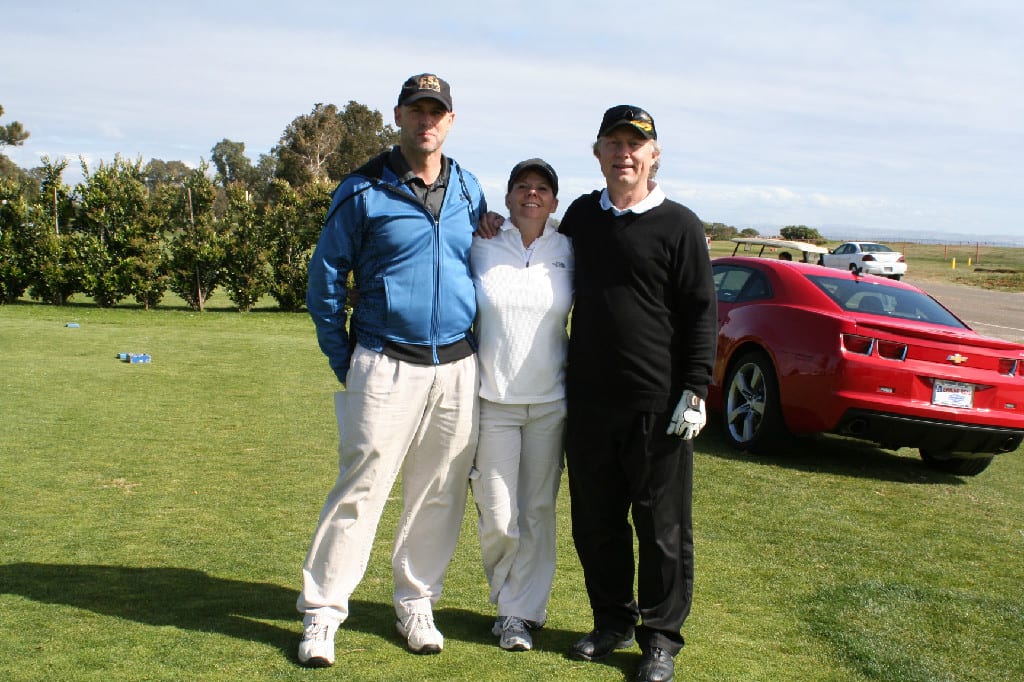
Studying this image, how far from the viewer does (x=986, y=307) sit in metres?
26.5

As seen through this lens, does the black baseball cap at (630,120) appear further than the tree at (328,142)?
No

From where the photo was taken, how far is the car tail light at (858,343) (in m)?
7.12

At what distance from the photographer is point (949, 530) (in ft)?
19.9

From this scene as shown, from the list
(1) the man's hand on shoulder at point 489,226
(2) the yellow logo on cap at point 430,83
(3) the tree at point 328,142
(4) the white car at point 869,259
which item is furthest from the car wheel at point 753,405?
(3) the tree at point 328,142

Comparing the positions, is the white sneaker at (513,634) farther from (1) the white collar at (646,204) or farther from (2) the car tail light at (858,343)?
(2) the car tail light at (858,343)

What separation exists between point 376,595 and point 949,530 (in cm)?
367

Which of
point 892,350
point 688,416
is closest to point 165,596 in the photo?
point 688,416

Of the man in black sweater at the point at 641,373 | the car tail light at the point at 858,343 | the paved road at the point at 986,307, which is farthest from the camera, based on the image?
the paved road at the point at 986,307

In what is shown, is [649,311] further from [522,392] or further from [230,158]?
[230,158]

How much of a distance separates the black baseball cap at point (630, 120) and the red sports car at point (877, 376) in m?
3.93

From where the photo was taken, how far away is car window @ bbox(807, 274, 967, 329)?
7.74m

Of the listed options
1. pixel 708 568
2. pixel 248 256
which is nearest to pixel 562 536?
pixel 708 568

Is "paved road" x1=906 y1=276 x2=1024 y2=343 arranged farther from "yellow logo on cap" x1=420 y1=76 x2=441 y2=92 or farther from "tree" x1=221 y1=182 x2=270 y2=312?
"yellow logo on cap" x1=420 y1=76 x2=441 y2=92

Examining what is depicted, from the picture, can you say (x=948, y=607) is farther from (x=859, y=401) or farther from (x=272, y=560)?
(x=272, y=560)
